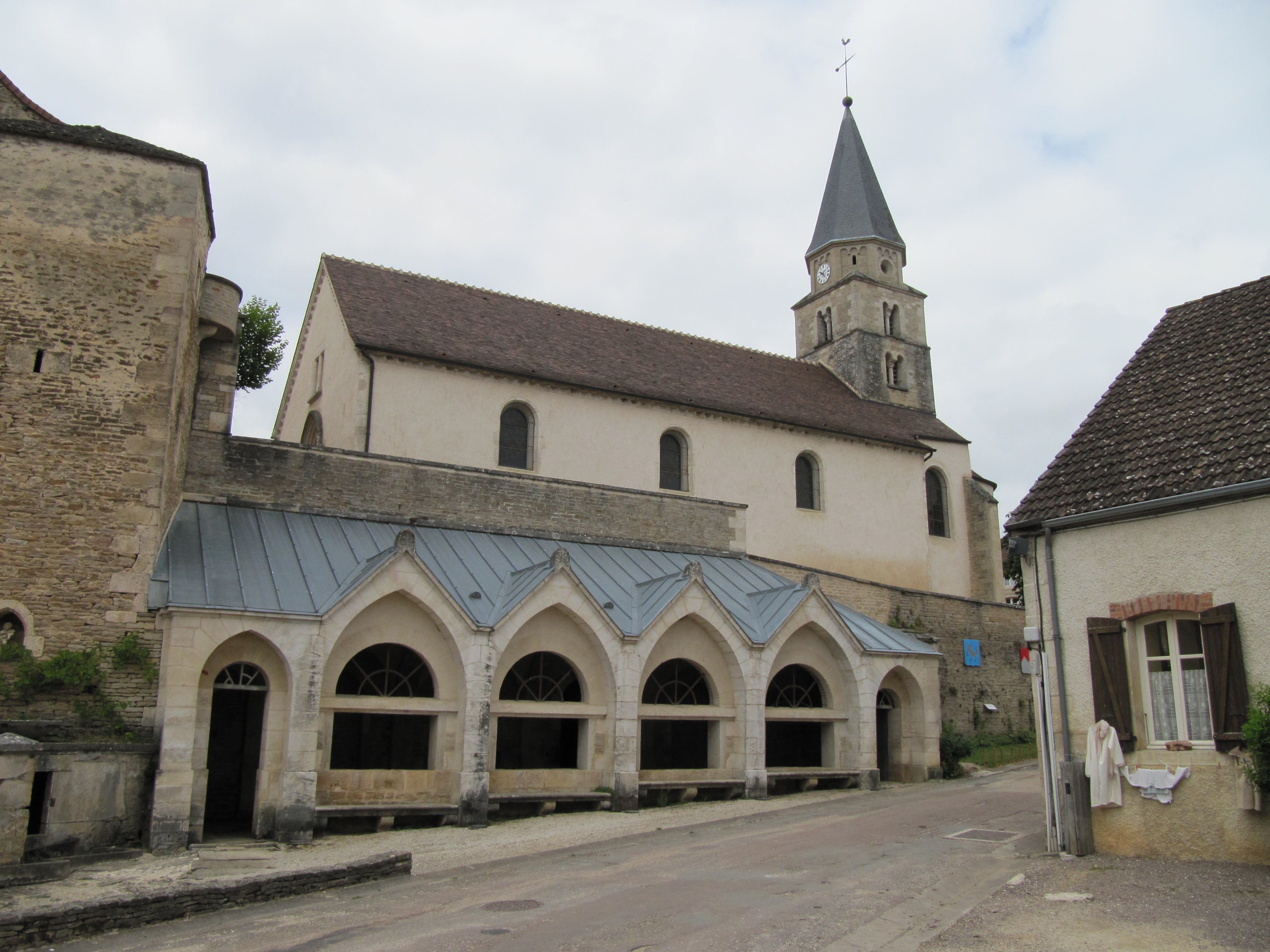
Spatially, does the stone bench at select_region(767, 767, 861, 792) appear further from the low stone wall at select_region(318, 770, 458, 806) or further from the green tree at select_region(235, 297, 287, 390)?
the green tree at select_region(235, 297, 287, 390)

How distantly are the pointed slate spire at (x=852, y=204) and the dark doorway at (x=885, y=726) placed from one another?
24013mm

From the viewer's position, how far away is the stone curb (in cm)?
951

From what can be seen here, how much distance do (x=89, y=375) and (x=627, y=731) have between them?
1077 centimetres

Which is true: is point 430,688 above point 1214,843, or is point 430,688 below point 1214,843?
above

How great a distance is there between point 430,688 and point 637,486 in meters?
11.0

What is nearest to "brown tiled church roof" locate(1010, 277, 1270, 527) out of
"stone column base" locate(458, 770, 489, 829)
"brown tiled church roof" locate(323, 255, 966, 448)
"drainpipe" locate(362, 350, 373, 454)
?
"stone column base" locate(458, 770, 489, 829)

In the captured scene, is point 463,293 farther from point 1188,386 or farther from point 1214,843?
point 1214,843

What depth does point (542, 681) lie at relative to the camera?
19.9 m

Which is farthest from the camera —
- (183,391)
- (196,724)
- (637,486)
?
(637,486)

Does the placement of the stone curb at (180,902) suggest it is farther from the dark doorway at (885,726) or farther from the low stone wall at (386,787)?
the dark doorway at (885,726)

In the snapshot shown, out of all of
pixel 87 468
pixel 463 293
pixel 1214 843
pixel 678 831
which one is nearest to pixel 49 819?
pixel 87 468

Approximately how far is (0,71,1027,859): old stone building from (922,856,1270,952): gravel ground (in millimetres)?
8951

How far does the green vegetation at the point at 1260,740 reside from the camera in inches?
433

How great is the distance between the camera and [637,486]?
28.3 m
